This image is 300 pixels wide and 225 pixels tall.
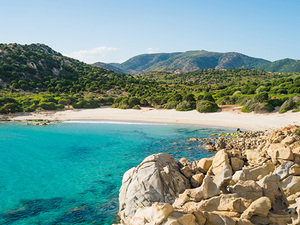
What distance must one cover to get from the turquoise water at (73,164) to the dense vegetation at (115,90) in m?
15.6

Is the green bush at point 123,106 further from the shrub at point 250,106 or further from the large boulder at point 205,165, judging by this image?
the large boulder at point 205,165

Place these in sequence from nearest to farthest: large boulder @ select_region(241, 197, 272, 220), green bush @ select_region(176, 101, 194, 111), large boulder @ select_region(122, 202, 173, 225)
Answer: large boulder @ select_region(122, 202, 173, 225) < large boulder @ select_region(241, 197, 272, 220) < green bush @ select_region(176, 101, 194, 111)

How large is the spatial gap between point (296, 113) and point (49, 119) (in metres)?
48.0

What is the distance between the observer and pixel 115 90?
82750 millimetres

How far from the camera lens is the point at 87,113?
53.4 m

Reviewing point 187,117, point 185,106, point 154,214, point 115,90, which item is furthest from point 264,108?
point 115,90

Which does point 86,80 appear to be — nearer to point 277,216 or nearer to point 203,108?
point 203,108

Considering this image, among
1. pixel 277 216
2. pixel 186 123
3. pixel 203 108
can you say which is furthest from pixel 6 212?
Answer: pixel 203 108

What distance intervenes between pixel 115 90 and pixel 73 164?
63739 mm

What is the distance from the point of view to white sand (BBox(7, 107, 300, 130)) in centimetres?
3504

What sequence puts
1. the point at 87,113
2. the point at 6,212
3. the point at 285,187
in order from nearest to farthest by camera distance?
the point at 285,187 → the point at 6,212 → the point at 87,113

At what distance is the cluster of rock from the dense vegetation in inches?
1246

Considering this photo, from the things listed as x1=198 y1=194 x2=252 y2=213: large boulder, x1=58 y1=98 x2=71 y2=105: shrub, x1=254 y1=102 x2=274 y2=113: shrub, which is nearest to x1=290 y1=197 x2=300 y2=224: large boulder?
x1=198 y1=194 x2=252 y2=213: large boulder

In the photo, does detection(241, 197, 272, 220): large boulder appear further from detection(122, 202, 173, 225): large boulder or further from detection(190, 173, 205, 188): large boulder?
detection(190, 173, 205, 188): large boulder
